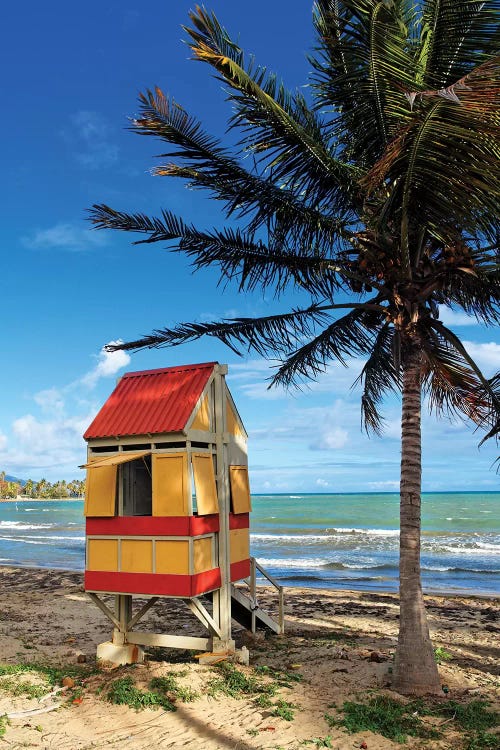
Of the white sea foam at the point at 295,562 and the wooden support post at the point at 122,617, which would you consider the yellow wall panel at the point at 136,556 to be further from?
the white sea foam at the point at 295,562

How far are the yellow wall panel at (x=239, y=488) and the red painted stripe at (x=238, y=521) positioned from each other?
11cm

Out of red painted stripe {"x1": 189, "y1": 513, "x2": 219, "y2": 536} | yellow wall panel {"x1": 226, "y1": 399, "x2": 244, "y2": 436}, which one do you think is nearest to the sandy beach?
red painted stripe {"x1": 189, "y1": 513, "x2": 219, "y2": 536}

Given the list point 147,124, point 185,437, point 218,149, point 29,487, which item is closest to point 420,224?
point 218,149

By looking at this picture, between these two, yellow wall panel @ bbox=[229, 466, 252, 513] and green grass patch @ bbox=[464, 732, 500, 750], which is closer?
green grass patch @ bbox=[464, 732, 500, 750]

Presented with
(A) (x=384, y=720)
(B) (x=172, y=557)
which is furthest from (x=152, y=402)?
(A) (x=384, y=720)

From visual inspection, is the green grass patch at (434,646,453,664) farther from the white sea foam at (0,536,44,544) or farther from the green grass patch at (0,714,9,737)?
the white sea foam at (0,536,44,544)

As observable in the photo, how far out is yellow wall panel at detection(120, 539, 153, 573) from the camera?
973cm

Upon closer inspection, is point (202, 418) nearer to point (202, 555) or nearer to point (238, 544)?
point (202, 555)

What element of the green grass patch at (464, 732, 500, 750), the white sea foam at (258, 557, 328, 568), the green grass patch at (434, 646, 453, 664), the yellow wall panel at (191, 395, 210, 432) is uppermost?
the yellow wall panel at (191, 395, 210, 432)

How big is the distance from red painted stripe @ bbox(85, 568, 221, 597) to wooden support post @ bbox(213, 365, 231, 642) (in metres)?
→ 0.22

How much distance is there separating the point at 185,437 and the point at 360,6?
6.37m

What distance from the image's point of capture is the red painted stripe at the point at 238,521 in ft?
35.6

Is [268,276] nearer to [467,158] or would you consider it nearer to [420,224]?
[420,224]

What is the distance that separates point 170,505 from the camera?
9625 millimetres
